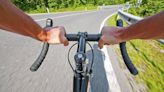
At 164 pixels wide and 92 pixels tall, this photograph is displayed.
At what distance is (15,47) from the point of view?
25.1ft

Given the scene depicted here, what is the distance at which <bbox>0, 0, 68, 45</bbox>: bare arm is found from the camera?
1.35m

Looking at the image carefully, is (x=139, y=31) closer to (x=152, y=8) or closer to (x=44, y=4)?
(x=152, y=8)

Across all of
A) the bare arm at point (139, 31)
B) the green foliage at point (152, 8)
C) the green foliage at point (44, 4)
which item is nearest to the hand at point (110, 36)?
the bare arm at point (139, 31)

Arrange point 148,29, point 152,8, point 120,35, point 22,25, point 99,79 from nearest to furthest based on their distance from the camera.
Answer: point 148,29 < point 22,25 < point 120,35 < point 99,79 < point 152,8

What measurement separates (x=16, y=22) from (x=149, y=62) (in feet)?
18.9

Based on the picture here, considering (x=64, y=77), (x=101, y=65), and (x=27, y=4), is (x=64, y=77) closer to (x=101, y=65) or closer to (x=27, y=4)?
(x=101, y=65)

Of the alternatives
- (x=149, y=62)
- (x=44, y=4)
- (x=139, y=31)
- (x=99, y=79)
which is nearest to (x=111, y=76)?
(x=99, y=79)

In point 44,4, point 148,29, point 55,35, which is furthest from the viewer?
point 44,4

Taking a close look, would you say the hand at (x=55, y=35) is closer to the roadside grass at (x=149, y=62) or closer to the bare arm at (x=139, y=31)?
the bare arm at (x=139, y=31)

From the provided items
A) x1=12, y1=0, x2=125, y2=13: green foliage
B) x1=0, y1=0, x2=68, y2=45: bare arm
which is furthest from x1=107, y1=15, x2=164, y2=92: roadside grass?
x1=12, y1=0, x2=125, y2=13: green foliage

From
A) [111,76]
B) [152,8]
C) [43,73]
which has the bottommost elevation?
[152,8]

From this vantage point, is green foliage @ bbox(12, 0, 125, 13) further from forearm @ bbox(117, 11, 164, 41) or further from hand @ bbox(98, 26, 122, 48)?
forearm @ bbox(117, 11, 164, 41)

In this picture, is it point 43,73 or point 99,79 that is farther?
point 43,73

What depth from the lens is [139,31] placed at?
1546mm
